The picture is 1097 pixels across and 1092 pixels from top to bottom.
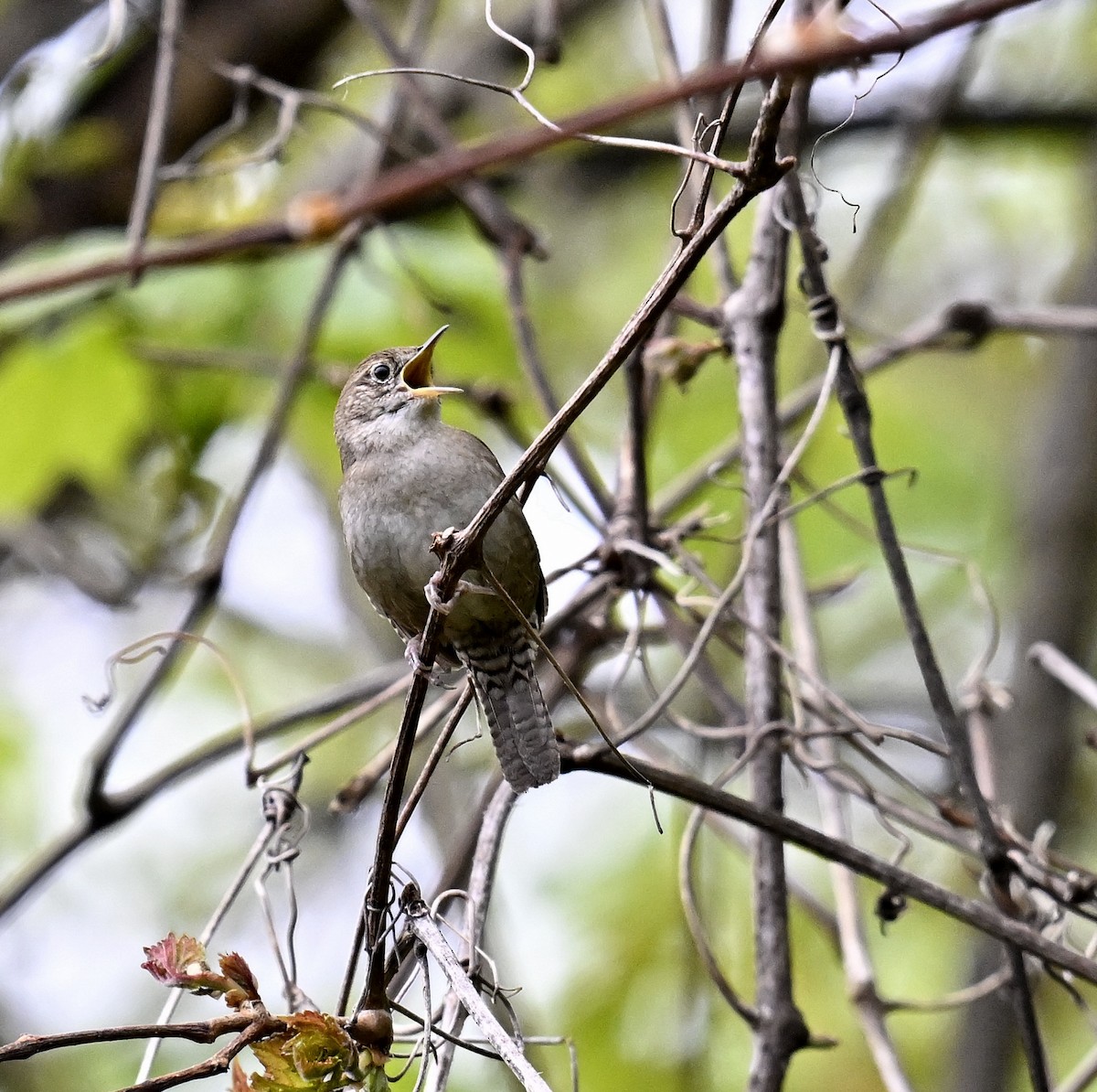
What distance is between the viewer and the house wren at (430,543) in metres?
2.64

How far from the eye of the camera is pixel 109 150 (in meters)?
4.83

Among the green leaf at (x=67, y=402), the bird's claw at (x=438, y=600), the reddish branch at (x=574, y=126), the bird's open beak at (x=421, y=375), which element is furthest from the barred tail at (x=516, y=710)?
the green leaf at (x=67, y=402)

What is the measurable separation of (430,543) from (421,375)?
0.62 meters

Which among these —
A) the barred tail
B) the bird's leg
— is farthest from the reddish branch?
the barred tail

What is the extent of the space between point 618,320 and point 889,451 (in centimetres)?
132

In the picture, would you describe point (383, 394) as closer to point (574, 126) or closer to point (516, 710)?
point (516, 710)

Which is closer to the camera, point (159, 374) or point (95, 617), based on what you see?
point (159, 374)

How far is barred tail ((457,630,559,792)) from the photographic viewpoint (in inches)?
87.7

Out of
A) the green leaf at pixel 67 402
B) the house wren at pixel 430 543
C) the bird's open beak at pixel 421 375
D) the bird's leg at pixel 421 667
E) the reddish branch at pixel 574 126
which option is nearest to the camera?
the reddish branch at pixel 574 126

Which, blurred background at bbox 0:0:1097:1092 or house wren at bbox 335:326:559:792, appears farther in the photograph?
blurred background at bbox 0:0:1097:1092

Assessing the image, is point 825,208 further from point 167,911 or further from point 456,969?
point 456,969

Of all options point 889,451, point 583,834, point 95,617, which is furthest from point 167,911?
point 889,451

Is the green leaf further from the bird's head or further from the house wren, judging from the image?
the house wren

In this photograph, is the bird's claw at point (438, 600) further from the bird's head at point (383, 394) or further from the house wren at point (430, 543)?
the bird's head at point (383, 394)
